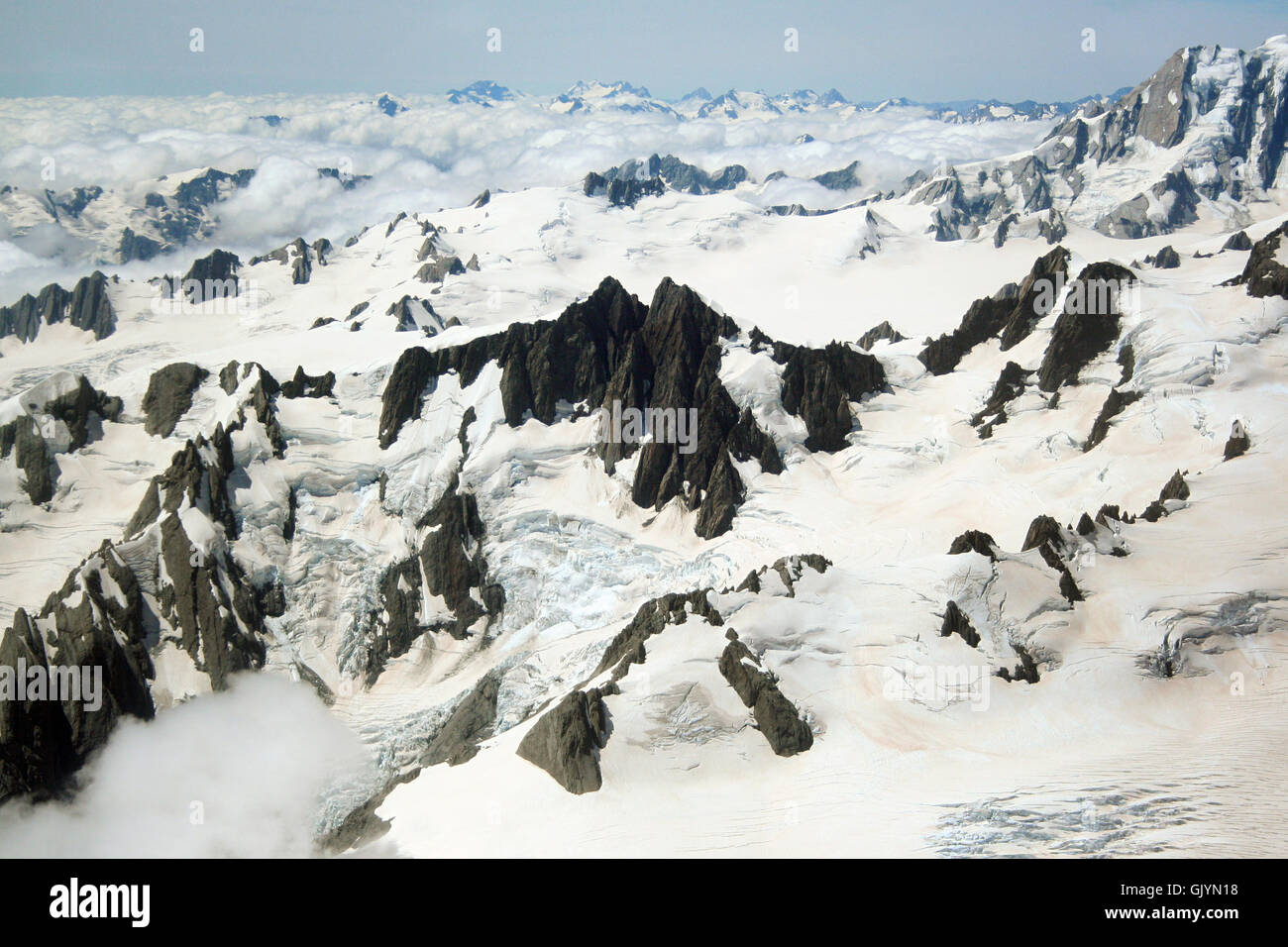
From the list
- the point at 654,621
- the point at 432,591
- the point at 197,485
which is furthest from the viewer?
the point at 432,591

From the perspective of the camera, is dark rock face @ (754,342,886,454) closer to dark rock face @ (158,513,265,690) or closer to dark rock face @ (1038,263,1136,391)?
dark rock face @ (1038,263,1136,391)

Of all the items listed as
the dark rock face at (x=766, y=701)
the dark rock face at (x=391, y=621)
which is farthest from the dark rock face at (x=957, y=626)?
the dark rock face at (x=391, y=621)

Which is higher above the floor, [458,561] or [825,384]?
[825,384]

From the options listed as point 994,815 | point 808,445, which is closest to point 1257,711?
point 994,815

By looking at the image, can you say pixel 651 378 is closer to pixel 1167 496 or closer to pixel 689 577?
pixel 689 577

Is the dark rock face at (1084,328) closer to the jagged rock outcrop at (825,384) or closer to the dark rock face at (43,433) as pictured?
the jagged rock outcrop at (825,384)

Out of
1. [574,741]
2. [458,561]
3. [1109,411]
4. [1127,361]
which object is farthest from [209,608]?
[1127,361]

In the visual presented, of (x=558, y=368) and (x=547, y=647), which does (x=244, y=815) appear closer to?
(x=547, y=647)
